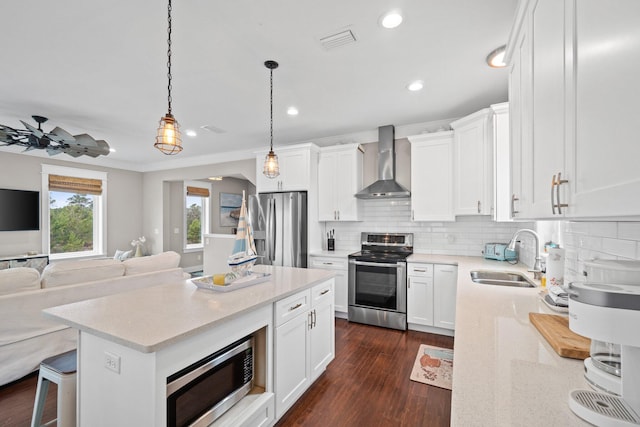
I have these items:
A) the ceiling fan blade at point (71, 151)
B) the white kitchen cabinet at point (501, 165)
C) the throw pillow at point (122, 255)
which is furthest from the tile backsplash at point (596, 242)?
the throw pillow at point (122, 255)

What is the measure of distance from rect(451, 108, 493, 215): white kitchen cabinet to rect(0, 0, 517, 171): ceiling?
276mm

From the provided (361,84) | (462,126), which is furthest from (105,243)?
(462,126)

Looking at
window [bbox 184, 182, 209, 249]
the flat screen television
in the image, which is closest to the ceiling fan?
the flat screen television

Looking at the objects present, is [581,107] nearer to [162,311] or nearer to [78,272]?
[162,311]

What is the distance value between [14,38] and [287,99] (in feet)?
7.05

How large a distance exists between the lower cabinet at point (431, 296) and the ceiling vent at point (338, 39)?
247 cm

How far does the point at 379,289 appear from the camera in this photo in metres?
3.59

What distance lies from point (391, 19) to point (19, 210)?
6465mm

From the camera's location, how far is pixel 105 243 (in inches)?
240

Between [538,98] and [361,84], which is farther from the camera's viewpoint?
[361,84]

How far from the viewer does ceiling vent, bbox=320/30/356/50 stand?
2027mm

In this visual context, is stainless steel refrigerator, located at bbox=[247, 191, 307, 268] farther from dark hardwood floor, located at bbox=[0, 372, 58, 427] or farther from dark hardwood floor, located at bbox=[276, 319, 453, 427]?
dark hardwood floor, located at bbox=[0, 372, 58, 427]

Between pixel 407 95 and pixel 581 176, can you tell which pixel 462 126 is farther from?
pixel 581 176

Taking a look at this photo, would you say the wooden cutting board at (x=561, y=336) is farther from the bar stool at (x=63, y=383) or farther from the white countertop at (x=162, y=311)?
the bar stool at (x=63, y=383)
